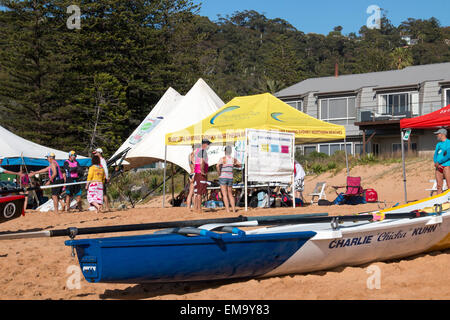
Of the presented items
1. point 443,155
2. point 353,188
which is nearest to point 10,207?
point 353,188

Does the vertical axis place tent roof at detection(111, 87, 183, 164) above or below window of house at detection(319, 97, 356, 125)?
below

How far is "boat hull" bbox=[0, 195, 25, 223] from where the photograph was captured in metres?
8.57

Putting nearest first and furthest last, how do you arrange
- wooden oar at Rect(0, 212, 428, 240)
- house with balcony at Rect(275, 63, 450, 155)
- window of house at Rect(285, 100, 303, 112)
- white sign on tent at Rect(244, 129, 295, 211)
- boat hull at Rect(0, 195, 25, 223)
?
wooden oar at Rect(0, 212, 428, 240)
boat hull at Rect(0, 195, 25, 223)
white sign on tent at Rect(244, 129, 295, 211)
house with balcony at Rect(275, 63, 450, 155)
window of house at Rect(285, 100, 303, 112)

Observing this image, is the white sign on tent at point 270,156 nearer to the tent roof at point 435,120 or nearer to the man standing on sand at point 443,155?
the tent roof at point 435,120

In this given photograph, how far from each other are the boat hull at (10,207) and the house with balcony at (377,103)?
24329 mm

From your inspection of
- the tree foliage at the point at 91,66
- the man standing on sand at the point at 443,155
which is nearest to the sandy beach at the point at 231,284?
the man standing on sand at the point at 443,155

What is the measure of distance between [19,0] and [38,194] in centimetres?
1919

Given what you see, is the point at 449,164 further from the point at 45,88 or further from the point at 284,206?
the point at 45,88

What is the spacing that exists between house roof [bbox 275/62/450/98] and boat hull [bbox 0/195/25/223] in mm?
27654

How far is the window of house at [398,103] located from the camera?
104ft

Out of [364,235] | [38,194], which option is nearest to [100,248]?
[364,235]

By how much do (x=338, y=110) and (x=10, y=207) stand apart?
93.8 ft

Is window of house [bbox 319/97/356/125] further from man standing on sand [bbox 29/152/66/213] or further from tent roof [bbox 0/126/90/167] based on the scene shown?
man standing on sand [bbox 29/152/66/213]

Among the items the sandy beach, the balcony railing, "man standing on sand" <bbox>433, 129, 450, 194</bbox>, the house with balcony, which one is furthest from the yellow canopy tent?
the balcony railing
